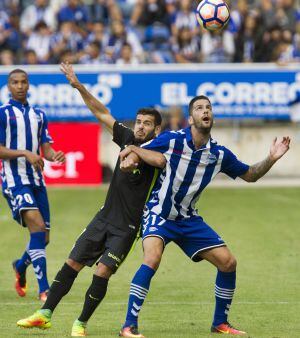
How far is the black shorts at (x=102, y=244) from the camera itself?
28.2 ft

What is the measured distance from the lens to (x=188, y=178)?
28.1 feet

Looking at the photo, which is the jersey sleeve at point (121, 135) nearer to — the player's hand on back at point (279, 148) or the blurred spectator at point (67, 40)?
the player's hand on back at point (279, 148)

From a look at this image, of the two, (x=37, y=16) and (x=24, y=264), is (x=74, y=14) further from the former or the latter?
(x=24, y=264)

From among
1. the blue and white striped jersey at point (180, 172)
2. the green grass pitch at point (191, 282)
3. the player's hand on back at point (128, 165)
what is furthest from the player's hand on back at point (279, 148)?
the green grass pitch at point (191, 282)

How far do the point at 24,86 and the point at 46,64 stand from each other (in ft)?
42.6

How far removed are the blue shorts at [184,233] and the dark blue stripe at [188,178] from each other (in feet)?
0.43

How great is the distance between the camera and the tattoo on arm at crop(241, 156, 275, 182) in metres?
8.60

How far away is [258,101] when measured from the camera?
23.1 m

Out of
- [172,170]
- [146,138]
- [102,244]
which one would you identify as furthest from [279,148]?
[102,244]

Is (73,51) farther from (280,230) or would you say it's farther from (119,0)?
(280,230)

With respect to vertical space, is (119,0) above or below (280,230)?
above

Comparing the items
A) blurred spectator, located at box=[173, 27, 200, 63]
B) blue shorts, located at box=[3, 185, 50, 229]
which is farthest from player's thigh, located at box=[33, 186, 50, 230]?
blurred spectator, located at box=[173, 27, 200, 63]

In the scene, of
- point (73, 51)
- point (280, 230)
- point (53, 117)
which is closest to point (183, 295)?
point (280, 230)

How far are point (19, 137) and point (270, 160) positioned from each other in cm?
334
